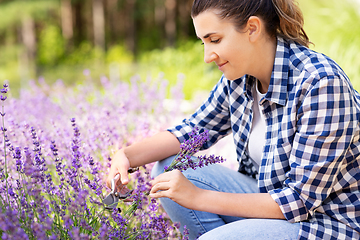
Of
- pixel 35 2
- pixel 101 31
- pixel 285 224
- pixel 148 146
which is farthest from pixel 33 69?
pixel 285 224

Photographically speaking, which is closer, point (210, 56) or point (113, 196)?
point (113, 196)

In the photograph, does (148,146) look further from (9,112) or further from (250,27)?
(9,112)

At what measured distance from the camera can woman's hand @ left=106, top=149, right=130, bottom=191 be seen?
4.98ft

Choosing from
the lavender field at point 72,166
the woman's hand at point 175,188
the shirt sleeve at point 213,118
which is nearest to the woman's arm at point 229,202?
the woman's hand at point 175,188

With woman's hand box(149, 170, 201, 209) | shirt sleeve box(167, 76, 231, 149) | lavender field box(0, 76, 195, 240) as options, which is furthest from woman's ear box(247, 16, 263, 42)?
lavender field box(0, 76, 195, 240)

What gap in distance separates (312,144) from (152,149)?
806 millimetres

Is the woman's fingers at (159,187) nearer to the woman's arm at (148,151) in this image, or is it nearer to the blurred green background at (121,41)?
the woman's arm at (148,151)

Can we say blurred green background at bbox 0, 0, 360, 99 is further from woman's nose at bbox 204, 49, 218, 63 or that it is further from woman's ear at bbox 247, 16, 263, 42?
woman's nose at bbox 204, 49, 218, 63

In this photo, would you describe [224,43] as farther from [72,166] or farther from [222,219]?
[222,219]

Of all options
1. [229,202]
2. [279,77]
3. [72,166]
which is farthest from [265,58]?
[72,166]

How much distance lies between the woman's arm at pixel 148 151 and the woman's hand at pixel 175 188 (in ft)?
1.05

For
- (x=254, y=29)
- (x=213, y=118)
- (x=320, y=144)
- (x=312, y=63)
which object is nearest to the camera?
(x=320, y=144)

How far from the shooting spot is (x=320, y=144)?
1.25 m

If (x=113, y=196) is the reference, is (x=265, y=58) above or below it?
above
